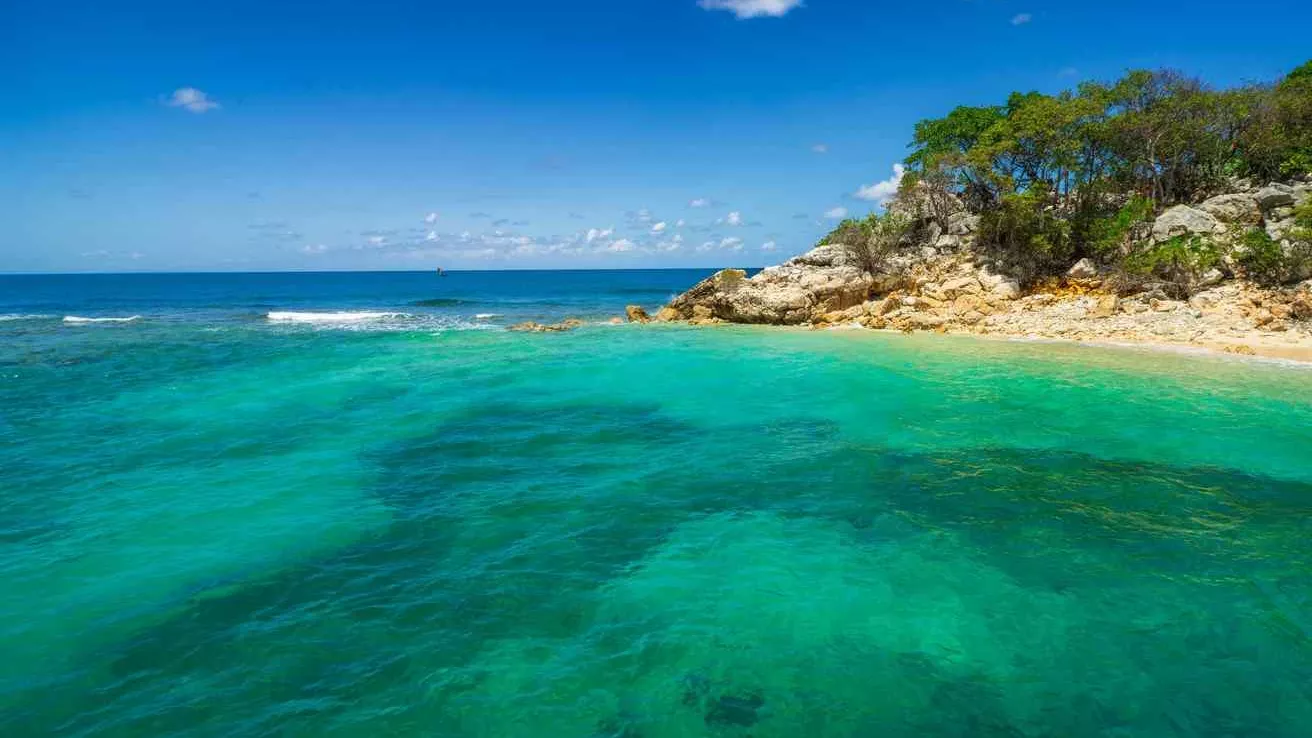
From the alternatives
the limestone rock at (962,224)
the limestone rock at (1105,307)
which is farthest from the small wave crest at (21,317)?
the limestone rock at (1105,307)

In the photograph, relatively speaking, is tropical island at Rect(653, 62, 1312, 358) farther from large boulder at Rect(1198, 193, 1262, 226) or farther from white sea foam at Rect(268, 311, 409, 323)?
white sea foam at Rect(268, 311, 409, 323)

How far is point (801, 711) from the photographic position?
6.98 metres

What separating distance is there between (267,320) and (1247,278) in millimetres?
61321

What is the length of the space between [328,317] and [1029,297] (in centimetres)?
5021

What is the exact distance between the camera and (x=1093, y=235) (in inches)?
1513

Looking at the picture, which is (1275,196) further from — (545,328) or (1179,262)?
(545,328)

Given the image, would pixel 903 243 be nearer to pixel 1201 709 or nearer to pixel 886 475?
pixel 886 475

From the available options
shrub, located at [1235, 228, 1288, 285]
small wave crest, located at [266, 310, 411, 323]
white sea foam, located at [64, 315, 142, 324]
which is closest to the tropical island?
shrub, located at [1235, 228, 1288, 285]

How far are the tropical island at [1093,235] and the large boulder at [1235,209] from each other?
83mm

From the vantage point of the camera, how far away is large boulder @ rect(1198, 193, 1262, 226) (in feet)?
116

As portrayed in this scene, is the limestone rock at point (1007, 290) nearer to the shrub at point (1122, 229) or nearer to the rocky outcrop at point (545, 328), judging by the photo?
the shrub at point (1122, 229)

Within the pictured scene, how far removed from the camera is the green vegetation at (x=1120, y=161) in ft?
124

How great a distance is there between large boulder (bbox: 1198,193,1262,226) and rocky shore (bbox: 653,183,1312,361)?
4 cm

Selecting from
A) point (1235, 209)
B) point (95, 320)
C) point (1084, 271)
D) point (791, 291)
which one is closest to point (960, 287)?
point (1084, 271)
